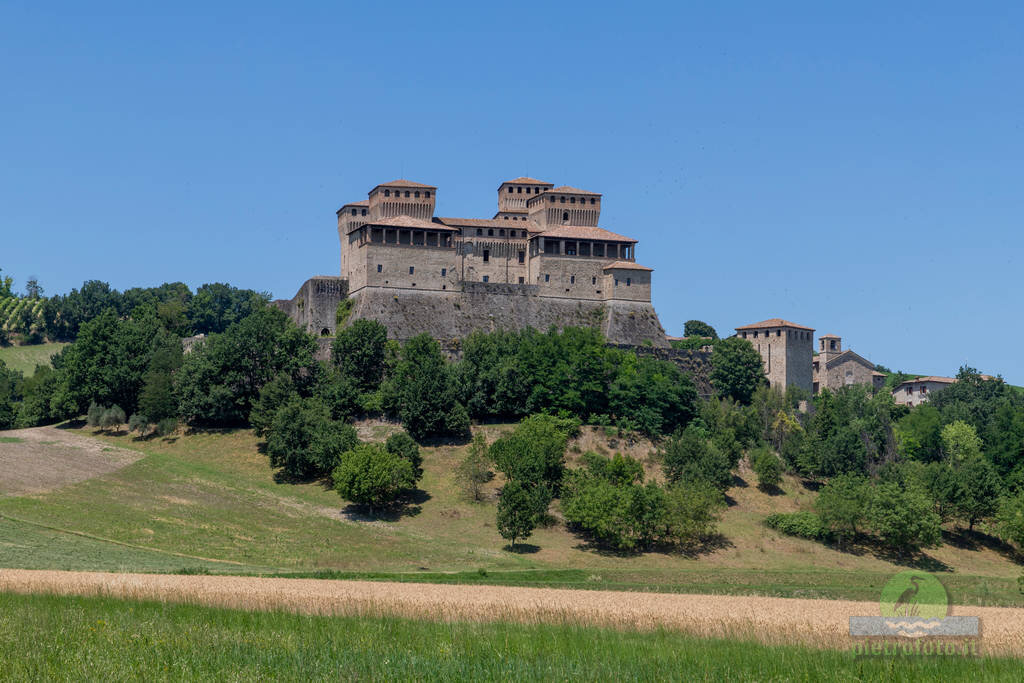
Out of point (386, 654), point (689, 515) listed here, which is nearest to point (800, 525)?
point (689, 515)

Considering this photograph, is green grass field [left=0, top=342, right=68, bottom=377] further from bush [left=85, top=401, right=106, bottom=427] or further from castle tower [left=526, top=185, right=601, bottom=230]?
castle tower [left=526, top=185, right=601, bottom=230]

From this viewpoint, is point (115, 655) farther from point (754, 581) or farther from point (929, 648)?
point (754, 581)

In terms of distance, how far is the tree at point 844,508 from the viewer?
7825 centimetres

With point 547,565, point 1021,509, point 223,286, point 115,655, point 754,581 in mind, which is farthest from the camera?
point 223,286

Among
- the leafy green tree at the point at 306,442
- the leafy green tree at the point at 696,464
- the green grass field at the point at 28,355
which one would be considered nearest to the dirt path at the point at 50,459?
the leafy green tree at the point at 306,442

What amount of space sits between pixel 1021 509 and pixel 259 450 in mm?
59154

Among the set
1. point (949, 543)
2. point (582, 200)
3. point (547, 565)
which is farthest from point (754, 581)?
point (582, 200)

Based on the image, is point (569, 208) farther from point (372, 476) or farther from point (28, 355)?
point (28, 355)

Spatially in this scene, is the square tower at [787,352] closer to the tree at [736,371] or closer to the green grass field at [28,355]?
the tree at [736,371]

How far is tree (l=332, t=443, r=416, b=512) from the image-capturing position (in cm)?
7450

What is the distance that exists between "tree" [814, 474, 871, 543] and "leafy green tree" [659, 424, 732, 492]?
24.0 ft

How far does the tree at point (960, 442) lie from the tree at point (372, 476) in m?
50.9

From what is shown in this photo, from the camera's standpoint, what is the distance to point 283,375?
9006 cm

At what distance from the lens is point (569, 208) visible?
118062 mm
